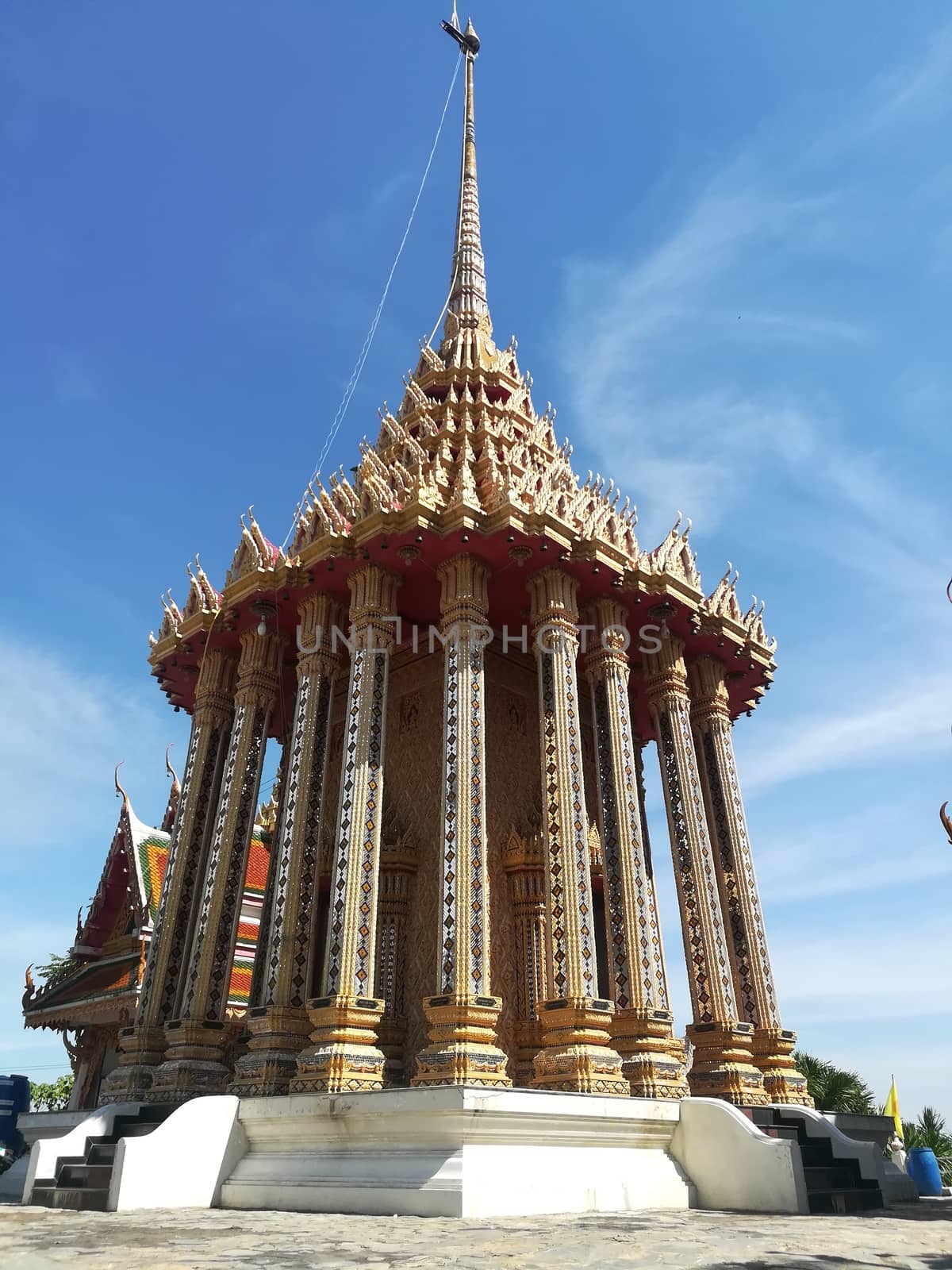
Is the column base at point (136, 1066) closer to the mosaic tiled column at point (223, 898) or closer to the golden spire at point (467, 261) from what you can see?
the mosaic tiled column at point (223, 898)

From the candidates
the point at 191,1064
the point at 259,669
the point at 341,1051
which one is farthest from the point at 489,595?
the point at 191,1064

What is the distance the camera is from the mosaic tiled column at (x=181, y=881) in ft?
43.7

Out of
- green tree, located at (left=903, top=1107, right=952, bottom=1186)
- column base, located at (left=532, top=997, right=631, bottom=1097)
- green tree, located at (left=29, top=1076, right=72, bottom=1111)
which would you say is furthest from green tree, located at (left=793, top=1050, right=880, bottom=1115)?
green tree, located at (left=29, top=1076, right=72, bottom=1111)

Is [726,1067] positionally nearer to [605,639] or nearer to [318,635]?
[605,639]

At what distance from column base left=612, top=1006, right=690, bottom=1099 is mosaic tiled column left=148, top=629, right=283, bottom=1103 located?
5.28 meters

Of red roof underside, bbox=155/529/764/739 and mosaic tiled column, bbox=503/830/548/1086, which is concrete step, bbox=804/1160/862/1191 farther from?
red roof underside, bbox=155/529/764/739

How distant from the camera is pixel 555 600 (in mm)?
13547

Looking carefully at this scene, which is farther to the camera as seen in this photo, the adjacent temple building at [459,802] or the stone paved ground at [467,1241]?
the adjacent temple building at [459,802]

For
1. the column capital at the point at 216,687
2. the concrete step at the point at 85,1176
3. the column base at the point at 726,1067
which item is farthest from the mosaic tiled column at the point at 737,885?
the concrete step at the point at 85,1176

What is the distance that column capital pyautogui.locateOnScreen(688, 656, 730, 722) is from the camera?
16312mm

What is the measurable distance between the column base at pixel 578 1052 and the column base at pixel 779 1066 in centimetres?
381

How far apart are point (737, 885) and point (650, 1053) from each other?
13.4 ft

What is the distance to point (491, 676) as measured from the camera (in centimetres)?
1580

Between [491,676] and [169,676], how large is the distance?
6.03 meters
